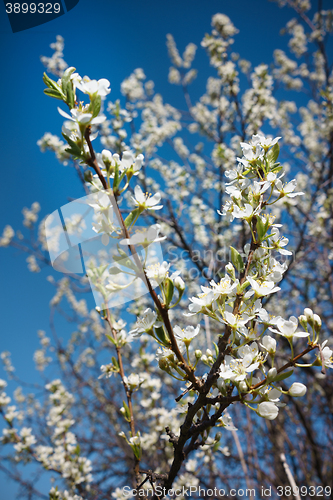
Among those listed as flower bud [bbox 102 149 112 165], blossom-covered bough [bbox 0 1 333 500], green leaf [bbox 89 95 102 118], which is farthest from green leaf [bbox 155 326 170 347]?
green leaf [bbox 89 95 102 118]

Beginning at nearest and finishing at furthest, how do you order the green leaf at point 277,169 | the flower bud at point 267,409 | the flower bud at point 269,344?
1. the flower bud at point 267,409
2. the flower bud at point 269,344
3. the green leaf at point 277,169

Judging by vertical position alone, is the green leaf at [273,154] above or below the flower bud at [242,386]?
above

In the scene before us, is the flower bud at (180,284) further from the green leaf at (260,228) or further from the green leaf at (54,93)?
the green leaf at (54,93)

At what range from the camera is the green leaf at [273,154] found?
1.07 metres

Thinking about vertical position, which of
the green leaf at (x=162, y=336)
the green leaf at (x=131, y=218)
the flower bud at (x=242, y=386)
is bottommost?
the flower bud at (x=242, y=386)

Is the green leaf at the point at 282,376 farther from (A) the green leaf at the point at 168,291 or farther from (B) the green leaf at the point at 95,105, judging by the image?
(B) the green leaf at the point at 95,105

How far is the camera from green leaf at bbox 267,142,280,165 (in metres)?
1.07

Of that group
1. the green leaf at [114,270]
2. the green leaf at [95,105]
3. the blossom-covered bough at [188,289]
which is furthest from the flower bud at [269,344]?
the green leaf at [95,105]

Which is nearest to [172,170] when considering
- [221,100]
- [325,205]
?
[221,100]

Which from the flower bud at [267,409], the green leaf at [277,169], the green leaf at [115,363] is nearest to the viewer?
the flower bud at [267,409]

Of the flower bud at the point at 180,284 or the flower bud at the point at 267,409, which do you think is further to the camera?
the flower bud at the point at 180,284

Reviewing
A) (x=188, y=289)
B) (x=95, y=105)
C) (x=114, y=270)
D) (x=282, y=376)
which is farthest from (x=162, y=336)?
(x=188, y=289)

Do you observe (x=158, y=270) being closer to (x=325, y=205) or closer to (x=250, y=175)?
(x=250, y=175)

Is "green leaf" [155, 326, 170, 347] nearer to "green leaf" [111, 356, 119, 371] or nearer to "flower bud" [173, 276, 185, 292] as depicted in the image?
"flower bud" [173, 276, 185, 292]
